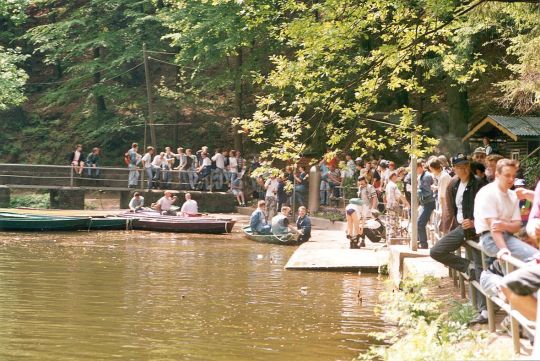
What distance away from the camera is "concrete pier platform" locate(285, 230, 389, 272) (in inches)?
808

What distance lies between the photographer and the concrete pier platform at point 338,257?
67.3 feet

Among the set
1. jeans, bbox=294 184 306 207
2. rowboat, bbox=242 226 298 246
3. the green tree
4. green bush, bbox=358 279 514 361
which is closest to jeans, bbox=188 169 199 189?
the green tree

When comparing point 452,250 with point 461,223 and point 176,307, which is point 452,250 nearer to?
→ point 461,223

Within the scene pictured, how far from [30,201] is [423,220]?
26.8m

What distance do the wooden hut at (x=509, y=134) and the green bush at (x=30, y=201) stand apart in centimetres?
1836

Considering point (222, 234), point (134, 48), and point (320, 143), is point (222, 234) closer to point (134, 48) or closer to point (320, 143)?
point (320, 143)

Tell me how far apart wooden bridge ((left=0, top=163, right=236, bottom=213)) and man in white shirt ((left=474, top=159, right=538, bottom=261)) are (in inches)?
1151

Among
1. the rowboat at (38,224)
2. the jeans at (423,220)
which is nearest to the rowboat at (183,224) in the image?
the rowboat at (38,224)

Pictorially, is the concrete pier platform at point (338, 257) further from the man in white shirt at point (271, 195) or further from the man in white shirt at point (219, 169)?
the man in white shirt at point (219, 169)

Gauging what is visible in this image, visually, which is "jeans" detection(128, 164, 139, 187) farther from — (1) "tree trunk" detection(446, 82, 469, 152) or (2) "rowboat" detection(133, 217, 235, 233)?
(1) "tree trunk" detection(446, 82, 469, 152)

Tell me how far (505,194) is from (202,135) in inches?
1433

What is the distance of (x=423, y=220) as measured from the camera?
18.3 metres

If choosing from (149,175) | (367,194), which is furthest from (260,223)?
(149,175)

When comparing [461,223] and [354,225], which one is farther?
[354,225]
